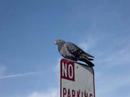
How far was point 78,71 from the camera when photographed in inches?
362

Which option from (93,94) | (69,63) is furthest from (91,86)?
(69,63)

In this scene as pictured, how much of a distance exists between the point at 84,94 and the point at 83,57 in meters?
0.95

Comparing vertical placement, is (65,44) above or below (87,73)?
above

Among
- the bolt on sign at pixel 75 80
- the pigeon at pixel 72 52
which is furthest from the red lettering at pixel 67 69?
the pigeon at pixel 72 52

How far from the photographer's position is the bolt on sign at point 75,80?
341 inches

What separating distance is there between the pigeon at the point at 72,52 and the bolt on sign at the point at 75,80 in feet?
0.62

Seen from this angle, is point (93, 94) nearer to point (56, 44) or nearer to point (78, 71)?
point (78, 71)

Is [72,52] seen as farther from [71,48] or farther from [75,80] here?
[75,80]

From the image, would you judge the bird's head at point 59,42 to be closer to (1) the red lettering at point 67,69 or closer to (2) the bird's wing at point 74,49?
(2) the bird's wing at point 74,49

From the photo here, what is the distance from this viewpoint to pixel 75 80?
904 cm

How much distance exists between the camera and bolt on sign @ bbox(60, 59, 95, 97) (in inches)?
341

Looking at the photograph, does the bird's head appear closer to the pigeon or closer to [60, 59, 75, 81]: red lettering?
the pigeon

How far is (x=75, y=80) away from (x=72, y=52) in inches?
29.1

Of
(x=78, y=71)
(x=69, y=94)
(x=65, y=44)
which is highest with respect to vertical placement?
(x=65, y=44)
